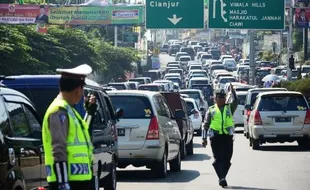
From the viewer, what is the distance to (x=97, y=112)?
573 inches

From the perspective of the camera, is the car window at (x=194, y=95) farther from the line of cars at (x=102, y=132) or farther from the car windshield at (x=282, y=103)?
the line of cars at (x=102, y=132)

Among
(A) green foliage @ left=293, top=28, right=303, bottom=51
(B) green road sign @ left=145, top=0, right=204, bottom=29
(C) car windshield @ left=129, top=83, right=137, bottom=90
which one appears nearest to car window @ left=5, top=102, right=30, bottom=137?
(B) green road sign @ left=145, top=0, right=204, bottom=29

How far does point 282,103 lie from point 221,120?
947 centimetres

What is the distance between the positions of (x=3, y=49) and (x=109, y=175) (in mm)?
21274

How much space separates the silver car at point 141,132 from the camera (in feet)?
60.5

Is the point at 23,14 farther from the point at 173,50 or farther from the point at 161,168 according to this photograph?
the point at 173,50

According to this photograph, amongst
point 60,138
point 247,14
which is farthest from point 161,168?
point 247,14

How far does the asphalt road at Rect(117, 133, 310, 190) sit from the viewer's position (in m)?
17.5

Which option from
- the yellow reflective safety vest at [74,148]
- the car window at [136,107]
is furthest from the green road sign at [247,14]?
the yellow reflective safety vest at [74,148]

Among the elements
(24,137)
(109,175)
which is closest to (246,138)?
(109,175)

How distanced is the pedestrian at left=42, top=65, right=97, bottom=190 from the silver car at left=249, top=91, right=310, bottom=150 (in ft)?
60.3

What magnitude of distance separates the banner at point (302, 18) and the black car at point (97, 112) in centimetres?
4335

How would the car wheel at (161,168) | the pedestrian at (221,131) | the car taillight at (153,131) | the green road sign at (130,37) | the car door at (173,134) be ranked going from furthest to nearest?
1. the green road sign at (130,37)
2. the car door at (173,134)
3. the car wheel at (161,168)
4. the car taillight at (153,131)
5. the pedestrian at (221,131)

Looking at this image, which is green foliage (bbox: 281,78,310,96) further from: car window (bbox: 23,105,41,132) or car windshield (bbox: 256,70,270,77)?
car window (bbox: 23,105,41,132)
